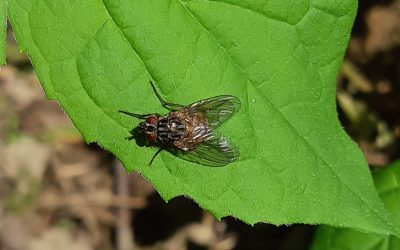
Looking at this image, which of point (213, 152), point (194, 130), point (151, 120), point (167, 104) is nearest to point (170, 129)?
point (194, 130)

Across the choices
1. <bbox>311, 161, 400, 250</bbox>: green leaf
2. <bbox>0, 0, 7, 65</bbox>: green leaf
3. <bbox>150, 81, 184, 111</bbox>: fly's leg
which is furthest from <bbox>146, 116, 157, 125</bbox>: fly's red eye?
<bbox>311, 161, 400, 250</bbox>: green leaf

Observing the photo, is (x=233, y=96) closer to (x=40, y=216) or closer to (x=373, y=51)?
(x=373, y=51)

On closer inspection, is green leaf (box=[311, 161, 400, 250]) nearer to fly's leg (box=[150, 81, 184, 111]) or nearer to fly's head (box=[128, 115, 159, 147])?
fly's head (box=[128, 115, 159, 147])

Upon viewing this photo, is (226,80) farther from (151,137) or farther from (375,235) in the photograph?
(375,235)

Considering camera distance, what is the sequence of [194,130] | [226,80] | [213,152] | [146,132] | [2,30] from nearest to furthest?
1. [2,30]
2. [226,80]
3. [146,132]
4. [213,152]
5. [194,130]

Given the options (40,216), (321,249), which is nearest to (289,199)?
(321,249)

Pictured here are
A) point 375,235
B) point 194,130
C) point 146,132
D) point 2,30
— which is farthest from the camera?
point 375,235
